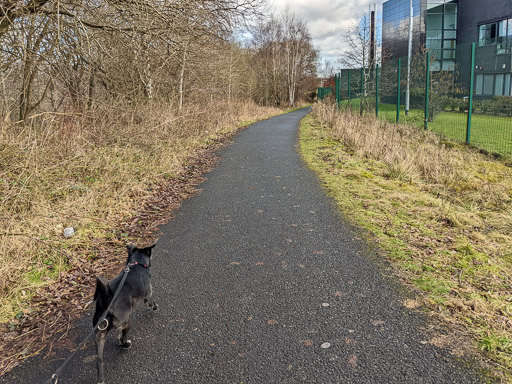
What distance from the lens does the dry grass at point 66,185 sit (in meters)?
4.57

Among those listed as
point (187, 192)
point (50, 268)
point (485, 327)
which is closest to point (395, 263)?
point (485, 327)

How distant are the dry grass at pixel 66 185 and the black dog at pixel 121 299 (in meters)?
1.35

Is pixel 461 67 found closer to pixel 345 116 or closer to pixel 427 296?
pixel 345 116

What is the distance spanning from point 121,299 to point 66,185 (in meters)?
4.15

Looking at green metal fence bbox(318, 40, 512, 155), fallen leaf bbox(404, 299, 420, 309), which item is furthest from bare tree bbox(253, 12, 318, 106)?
fallen leaf bbox(404, 299, 420, 309)

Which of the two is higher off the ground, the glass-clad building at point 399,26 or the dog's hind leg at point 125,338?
the glass-clad building at point 399,26

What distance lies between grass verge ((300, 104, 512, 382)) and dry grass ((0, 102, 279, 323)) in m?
3.68

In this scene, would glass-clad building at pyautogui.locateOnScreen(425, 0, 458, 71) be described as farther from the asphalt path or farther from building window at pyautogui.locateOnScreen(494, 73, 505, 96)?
the asphalt path

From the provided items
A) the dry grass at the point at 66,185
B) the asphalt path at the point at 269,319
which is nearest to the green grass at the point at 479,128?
the asphalt path at the point at 269,319

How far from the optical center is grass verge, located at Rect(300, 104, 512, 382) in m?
3.49

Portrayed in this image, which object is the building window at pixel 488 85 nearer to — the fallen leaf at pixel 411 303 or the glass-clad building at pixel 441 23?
the fallen leaf at pixel 411 303

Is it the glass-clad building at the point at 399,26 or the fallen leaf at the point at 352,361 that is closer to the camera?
the fallen leaf at the point at 352,361

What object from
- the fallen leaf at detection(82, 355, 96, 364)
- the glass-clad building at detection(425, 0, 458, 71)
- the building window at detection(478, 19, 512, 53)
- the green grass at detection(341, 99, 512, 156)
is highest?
the glass-clad building at detection(425, 0, 458, 71)

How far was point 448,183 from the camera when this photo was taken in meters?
8.64
